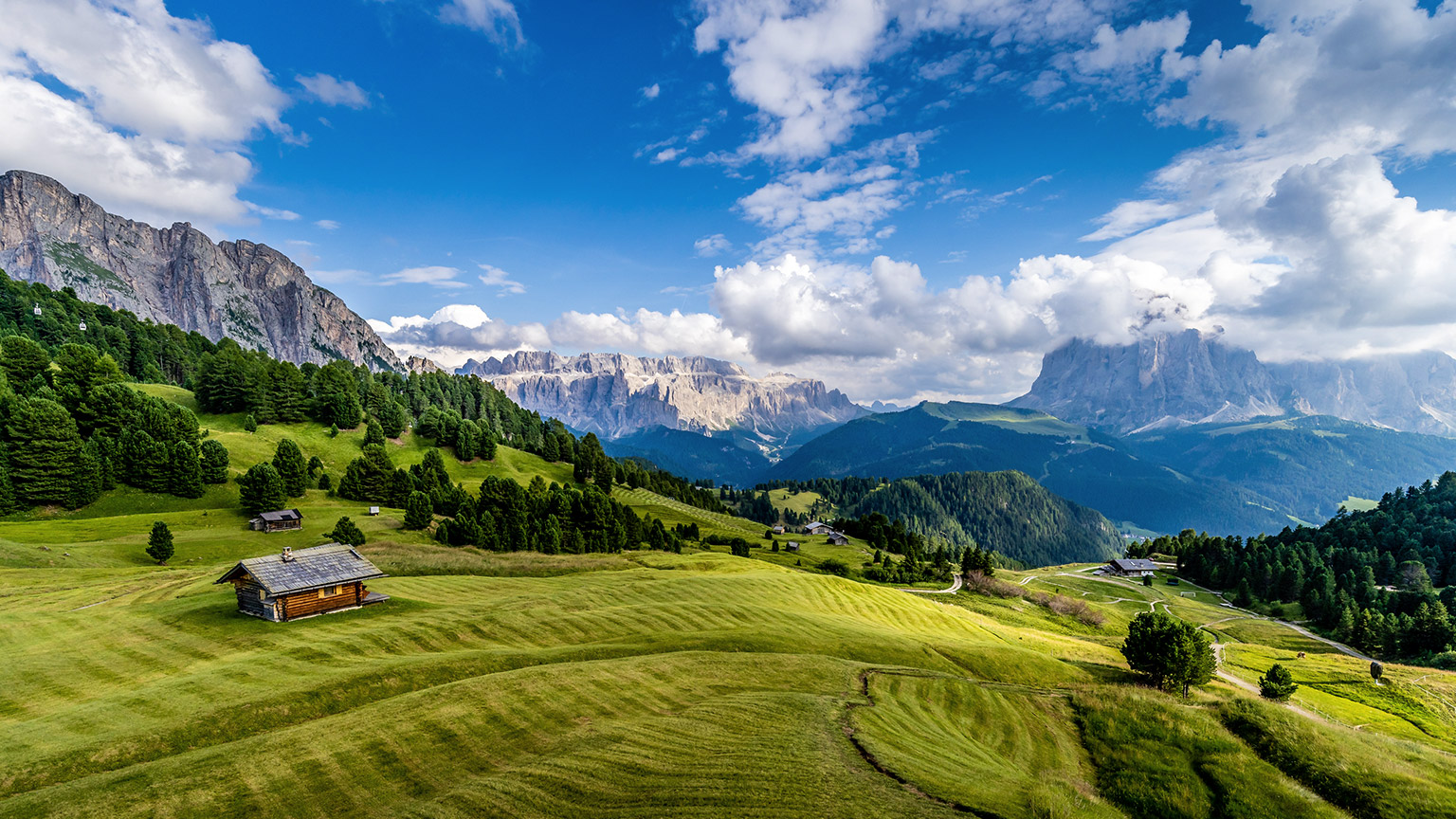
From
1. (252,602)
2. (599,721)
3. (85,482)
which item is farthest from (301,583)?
(85,482)

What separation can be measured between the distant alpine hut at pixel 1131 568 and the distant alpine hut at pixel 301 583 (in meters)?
178

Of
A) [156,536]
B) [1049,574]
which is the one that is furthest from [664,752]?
[1049,574]

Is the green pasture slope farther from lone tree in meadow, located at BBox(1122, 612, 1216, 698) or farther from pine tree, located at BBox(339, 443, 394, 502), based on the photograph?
pine tree, located at BBox(339, 443, 394, 502)

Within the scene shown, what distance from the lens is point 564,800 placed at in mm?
18188

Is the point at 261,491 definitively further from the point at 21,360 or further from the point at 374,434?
the point at 21,360

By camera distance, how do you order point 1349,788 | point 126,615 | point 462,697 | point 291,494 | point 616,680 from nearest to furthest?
point 1349,788 → point 462,697 → point 616,680 → point 126,615 → point 291,494

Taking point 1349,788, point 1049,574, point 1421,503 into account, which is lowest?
point 1049,574

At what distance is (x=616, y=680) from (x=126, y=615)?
36016 mm

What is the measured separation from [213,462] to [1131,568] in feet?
678

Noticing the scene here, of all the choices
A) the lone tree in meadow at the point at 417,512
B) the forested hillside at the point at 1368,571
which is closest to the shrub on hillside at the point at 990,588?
the forested hillside at the point at 1368,571

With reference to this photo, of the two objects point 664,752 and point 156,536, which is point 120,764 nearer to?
point 664,752

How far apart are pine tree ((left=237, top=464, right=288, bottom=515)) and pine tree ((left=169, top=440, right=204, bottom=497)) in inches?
374

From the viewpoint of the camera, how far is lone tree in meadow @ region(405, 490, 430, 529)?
83.9 meters

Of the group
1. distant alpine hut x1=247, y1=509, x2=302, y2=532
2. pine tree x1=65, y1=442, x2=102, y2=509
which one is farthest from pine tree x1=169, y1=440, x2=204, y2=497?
distant alpine hut x1=247, y1=509, x2=302, y2=532
